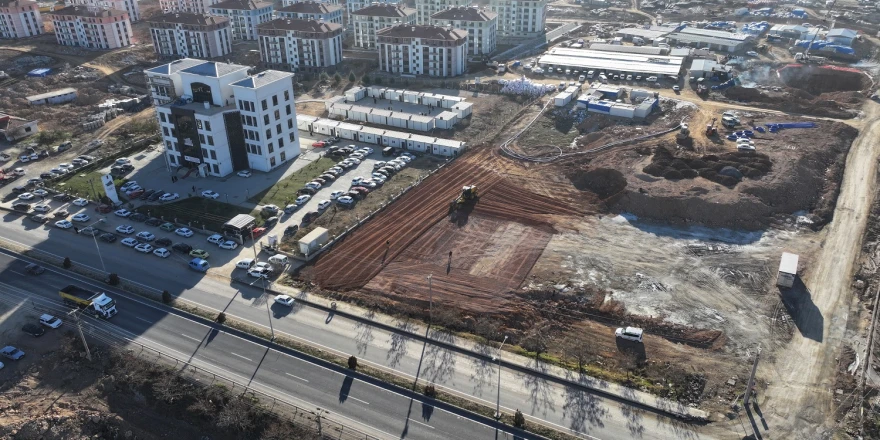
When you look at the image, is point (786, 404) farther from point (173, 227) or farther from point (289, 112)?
point (289, 112)

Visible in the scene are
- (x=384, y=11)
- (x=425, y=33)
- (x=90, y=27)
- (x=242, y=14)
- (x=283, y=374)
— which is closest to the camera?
(x=283, y=374)

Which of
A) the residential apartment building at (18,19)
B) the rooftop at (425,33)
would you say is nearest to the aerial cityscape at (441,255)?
the rooftop at (425,33)

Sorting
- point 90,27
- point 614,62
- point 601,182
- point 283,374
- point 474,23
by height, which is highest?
point 474,23

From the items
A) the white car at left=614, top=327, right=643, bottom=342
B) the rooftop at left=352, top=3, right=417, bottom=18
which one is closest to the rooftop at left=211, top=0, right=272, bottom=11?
the rooftop at left=352, top=3, right=417, bottom=18

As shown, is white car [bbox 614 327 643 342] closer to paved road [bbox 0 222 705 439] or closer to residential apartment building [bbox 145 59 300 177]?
paved road [bbox 0 222 705 439]

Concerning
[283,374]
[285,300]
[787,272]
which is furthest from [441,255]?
[787,272]

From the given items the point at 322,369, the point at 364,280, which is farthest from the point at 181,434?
the point at 364,280

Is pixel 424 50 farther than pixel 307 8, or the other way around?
pixel 307 8

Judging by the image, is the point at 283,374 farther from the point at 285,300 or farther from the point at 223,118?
the point at 223,118
